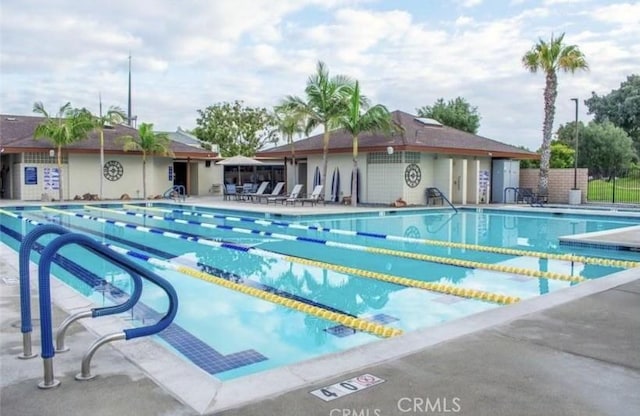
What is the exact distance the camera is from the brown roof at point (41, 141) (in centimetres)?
2444

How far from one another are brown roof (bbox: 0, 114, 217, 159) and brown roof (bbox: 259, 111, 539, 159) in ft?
A: 17.1

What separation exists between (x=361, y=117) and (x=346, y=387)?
18214mm

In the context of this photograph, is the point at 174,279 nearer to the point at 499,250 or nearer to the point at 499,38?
the point at 499,250

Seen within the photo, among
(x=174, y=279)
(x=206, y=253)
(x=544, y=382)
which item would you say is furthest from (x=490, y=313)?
(x=206, y=253)

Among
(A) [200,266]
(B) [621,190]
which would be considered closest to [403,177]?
(A) [200,266]

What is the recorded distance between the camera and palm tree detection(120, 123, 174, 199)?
25797 mm


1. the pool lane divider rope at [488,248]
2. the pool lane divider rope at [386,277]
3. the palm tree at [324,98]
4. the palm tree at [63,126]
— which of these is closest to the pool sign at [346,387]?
the pool lane divider rope at [386,277]

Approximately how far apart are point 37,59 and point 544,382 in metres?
21.8

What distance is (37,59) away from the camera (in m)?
20.4

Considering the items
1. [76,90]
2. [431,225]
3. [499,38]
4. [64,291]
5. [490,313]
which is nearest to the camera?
[490,313]

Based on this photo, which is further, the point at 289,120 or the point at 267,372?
the point at 289,120

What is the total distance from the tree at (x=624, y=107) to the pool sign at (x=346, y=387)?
45340mm

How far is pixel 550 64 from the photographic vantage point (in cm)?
2295

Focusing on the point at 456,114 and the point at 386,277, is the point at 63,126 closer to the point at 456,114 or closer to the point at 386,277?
the point at 386,277
